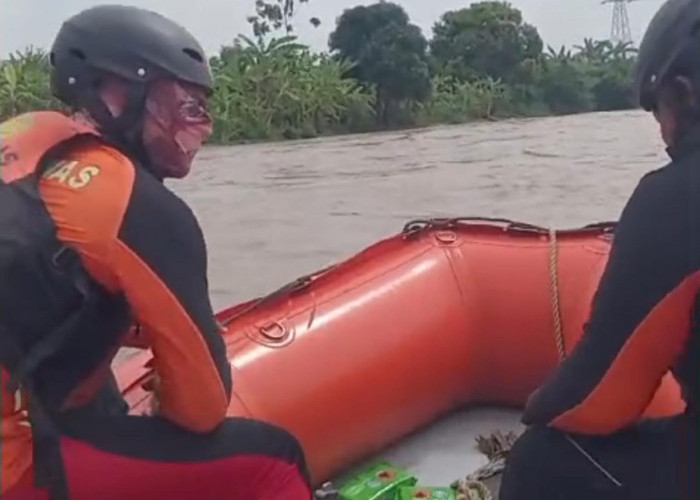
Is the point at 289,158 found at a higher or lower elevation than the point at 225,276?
lower

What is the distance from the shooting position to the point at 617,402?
154 centimetres

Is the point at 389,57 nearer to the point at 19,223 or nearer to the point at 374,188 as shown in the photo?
the point at 374,188

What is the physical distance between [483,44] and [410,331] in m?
21.0

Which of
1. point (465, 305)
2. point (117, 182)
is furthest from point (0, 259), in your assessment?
point (465, 305)

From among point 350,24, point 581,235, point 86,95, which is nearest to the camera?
point 86,95

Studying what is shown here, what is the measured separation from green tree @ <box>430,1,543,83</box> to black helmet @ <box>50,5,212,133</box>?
2120 cm

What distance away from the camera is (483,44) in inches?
912

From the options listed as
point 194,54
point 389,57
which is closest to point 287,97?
point 389,57

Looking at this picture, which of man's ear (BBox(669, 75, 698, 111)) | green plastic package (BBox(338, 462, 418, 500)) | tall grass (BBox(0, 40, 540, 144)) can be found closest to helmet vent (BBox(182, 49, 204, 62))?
man's ear (BBox(669, 75, 698, 111))

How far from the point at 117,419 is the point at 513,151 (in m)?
12.5

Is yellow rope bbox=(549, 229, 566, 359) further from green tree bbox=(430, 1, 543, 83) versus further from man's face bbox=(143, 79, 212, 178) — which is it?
green tree bbox=(430, 1, 543, 83)

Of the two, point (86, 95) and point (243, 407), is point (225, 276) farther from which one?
point (86, 95)

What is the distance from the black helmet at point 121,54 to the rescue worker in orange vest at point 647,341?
1.95 feet

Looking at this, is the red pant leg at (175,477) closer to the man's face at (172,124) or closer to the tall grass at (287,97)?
the man's face at (172,124)
